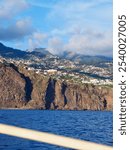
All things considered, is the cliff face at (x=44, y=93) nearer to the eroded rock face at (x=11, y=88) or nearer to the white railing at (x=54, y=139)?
the eroded rock face at (x=11, y=88)

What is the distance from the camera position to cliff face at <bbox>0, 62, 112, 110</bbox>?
169750 mm

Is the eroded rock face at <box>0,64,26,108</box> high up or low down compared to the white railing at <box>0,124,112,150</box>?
up

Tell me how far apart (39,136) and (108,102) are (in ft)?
589

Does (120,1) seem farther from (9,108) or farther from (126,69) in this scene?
(9,108)

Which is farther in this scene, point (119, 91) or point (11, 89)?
point (11, 89)

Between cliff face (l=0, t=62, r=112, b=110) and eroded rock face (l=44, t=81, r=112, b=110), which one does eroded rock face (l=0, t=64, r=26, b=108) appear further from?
eroded rock face (l=44, t=81, r=112, b=110)

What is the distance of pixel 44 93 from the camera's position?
172 metres

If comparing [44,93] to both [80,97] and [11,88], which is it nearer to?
[11,88]

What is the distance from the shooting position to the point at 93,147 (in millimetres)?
1481

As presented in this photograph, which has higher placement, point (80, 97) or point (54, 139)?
point (80, 97)

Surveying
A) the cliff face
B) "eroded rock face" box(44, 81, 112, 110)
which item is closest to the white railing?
the cliff face

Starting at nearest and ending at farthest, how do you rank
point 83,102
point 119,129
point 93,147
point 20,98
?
point 93,147
point 119,129
point 20,98
point 83,102

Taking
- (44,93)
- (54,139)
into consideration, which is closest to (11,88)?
(44,93)

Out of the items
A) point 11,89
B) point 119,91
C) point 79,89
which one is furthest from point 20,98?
point 119,91
